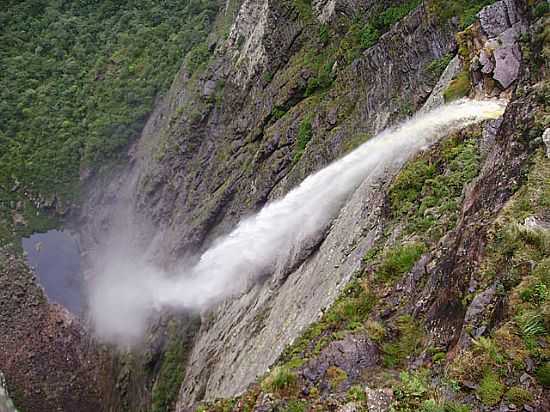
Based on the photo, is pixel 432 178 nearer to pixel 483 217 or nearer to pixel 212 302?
pixel 483 217

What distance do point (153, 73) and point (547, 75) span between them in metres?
44.2

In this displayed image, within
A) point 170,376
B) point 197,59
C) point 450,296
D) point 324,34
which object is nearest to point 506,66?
point 450,296

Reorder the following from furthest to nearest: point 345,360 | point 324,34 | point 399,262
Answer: point 324,34, point 399,262, point 345,360

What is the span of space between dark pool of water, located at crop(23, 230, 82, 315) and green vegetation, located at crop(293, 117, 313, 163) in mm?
22143

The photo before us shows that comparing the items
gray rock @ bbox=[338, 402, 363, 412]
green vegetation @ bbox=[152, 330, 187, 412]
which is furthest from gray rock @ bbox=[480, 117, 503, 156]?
green vegetation @ bbox=[152, 330, 187, 412]

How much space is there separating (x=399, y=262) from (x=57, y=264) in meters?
38.0

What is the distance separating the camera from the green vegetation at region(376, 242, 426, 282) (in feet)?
46.0

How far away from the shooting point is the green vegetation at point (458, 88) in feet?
62.8

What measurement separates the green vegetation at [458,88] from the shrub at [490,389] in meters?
12.2

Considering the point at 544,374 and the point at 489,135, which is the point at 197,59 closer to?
the point at 489,135

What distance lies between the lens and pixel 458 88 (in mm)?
19375

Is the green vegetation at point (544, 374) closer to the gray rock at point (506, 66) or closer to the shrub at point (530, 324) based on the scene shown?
the shrub at point (530, 324)

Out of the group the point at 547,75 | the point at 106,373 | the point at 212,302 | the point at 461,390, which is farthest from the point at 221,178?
the point at 461,390

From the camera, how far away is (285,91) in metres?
32.4
